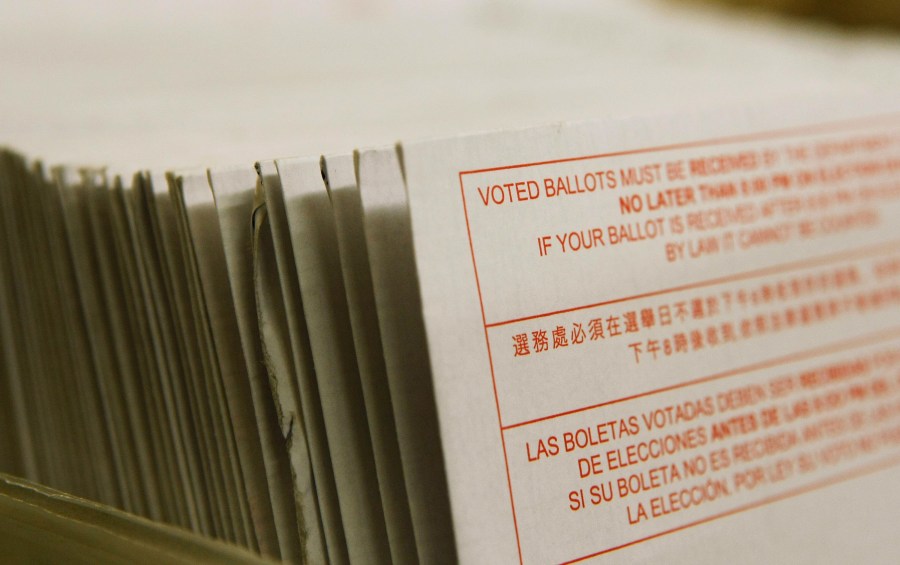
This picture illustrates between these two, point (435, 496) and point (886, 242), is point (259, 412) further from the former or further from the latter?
point (886, 242)

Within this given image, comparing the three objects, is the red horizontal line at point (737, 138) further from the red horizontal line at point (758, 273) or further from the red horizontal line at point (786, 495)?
the red horizontal line at point (786, 495)

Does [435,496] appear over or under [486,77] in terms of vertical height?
under

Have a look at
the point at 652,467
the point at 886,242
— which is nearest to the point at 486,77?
the point at 886,242

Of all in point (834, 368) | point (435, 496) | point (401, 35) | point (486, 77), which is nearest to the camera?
point (435, 496)

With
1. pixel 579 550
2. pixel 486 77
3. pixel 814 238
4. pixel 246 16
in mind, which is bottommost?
pixel 579 550

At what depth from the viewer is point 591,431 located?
42 cm

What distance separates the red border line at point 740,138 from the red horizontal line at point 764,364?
0.39ft

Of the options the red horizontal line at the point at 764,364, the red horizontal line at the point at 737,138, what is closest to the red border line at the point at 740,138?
the red horizontal line at the point at 737,138

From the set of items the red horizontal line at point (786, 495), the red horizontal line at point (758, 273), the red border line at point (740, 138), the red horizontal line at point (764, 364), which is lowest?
the red horizontal line at point (786, 495)

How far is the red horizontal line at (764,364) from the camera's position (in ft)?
1.36

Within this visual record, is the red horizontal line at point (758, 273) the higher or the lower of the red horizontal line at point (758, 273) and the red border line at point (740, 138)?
the lower

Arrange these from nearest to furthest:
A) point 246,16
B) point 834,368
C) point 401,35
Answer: point 834,368 < point 401,35 < point 246,16

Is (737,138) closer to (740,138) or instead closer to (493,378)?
(740,138)

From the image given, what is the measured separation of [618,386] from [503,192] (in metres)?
0.11
